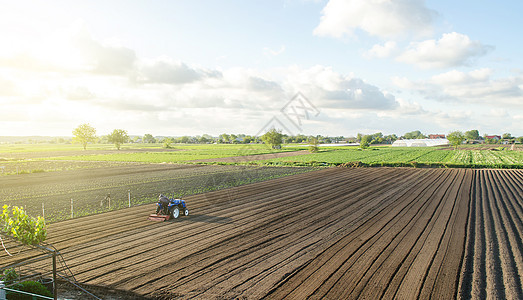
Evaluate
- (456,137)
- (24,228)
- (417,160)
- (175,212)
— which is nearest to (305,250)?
(175,212)

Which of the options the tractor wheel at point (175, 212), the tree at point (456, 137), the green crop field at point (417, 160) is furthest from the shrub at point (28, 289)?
the tree at point (456, 137)

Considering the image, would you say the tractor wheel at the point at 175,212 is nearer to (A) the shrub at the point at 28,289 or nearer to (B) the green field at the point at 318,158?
(A) the shrub at the point at 28,289

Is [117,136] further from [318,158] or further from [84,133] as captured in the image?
[318,158]

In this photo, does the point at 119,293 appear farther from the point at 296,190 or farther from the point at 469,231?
the point at 296,190

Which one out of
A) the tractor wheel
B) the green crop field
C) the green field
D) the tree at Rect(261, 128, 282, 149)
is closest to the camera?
the tractor wheel

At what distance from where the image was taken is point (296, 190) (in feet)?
82.8

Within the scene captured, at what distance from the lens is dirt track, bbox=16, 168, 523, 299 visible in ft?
27.2

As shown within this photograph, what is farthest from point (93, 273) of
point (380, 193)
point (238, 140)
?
point (238, 140)

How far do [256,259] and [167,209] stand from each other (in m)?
6.86

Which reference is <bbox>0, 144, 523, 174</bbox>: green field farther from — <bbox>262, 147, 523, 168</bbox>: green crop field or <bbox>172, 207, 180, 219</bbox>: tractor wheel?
<bbox>172, 207, 180, 219</bbox>: tractor wheel

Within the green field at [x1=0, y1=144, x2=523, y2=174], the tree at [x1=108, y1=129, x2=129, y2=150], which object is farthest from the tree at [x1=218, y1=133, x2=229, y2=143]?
the green field at [x1=0, y1=144, x2=523, y2=174]

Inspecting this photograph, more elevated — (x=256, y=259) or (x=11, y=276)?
(x=11, y=276)

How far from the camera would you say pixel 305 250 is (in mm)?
10992

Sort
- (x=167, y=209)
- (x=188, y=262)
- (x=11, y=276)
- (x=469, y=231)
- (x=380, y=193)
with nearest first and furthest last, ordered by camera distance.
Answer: (x=11, y=276) → (x=188, y=262) → (x=469, y=231) → (x=167, y=209) → (x=380, y=193)
